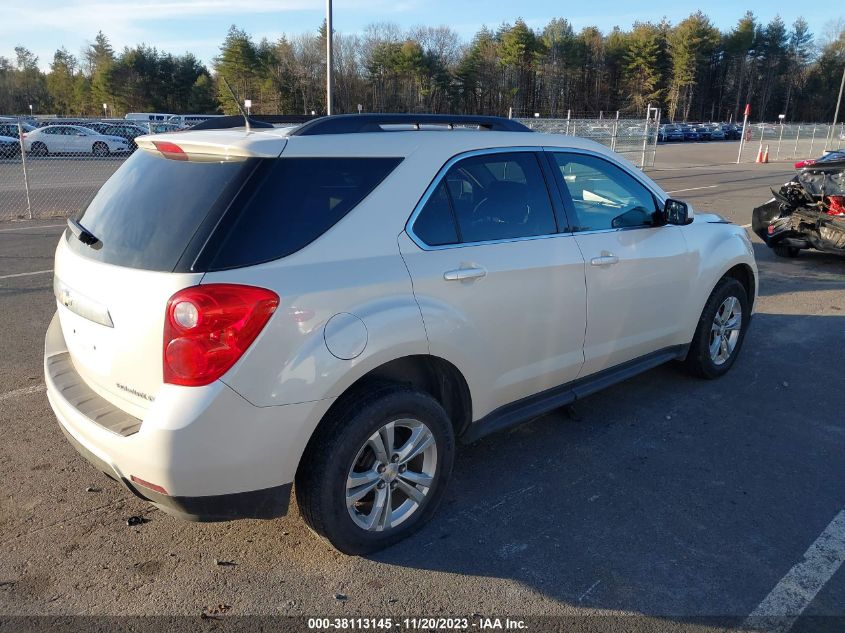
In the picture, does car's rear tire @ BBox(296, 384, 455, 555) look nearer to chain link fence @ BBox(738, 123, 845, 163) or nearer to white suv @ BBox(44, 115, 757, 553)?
white suv @ BBox(44, 115, 757, 553)

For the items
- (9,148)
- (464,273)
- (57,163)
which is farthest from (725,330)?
(9,148)

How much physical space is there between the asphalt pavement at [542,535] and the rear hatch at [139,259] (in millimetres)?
765

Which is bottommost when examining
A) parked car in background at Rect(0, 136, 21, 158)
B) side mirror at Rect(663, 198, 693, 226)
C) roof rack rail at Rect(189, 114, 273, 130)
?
parked car in background at Rect(0, 136, 21, 158)

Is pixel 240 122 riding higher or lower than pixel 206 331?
higher

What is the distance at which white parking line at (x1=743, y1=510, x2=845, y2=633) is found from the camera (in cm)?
258

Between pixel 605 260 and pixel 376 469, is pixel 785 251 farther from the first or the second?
pixel 376 469

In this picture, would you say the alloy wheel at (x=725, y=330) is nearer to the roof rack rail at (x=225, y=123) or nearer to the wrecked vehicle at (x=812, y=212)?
the roof rack rail at (x=225, y=123)

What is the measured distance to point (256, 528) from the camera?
10.3 feet

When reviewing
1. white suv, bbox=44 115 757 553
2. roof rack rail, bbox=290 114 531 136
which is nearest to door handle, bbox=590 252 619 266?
white suv, bbox=44 115 757 553

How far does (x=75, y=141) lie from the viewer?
87.1 ft

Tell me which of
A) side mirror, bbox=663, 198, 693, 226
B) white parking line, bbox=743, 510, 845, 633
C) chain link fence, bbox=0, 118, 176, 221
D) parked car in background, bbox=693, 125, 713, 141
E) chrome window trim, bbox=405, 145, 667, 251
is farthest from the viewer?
parked car in background, bbox=693, 125, 713, 141

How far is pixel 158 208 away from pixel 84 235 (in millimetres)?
468

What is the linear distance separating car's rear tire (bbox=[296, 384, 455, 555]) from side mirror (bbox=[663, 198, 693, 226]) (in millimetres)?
2093

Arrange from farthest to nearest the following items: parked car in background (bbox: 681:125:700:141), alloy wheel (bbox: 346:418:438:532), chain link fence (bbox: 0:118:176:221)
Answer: parked car in background (bbox: 681:125:700:141) → chain link fence (bbox: 0:118:176:221) → alloy wheel (bbox: 346:418:438:532)
